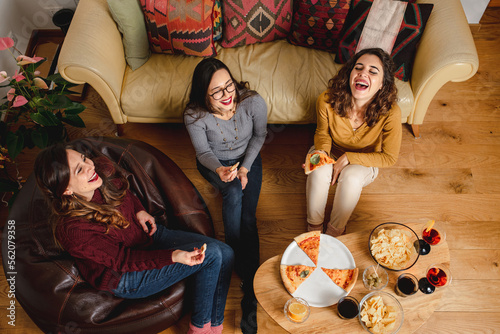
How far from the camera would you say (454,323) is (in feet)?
6.02

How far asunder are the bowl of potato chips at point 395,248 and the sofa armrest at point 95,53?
1.61 metres

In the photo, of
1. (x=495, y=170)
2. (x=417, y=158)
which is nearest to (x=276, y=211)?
(x=417, y=158)

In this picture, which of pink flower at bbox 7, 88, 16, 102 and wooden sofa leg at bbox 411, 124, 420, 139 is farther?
wooden sofa leg at bbox 411, 124, 420, 139

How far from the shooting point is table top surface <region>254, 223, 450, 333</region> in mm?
1428

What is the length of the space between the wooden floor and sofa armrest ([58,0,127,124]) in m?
0.47

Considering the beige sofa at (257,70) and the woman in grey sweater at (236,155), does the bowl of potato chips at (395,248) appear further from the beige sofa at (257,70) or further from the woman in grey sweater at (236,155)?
the beige sofa at (257,70)

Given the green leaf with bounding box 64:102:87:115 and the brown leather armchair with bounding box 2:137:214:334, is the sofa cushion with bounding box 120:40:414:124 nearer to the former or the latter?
the green leaf with bounding box 64:102:87:115

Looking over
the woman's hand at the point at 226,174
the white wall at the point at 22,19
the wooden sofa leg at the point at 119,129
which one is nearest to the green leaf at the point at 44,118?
the wooden sofa leg at the point at 119,129

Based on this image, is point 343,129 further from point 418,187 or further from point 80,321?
point 80,321

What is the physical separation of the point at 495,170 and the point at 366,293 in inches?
54.0

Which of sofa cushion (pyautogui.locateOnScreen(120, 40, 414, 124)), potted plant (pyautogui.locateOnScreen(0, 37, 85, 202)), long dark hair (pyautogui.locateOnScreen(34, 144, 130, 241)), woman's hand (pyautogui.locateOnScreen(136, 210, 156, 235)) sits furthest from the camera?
sofa cushion (pyautogui.locateOnScreen(120, 40, 414, 124))

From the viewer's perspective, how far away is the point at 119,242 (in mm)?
1564

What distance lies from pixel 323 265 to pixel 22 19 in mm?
2776

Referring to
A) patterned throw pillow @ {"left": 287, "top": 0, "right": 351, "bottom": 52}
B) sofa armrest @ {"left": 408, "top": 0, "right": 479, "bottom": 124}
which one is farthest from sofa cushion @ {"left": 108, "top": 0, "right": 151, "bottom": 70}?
sofa armrest @ {"left": 408, "top": 0, "right": 479, "bottom": 124}
